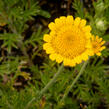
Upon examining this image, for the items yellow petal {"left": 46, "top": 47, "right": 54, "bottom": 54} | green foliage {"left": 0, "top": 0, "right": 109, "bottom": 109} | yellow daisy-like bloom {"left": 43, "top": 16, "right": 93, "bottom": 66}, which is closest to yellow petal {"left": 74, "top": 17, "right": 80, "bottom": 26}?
yellow daisy-like bloom {"left": 43, "top": 16, "right": 93, "bottom": 66}

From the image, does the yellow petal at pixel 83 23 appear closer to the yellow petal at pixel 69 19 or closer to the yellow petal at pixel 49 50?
the yellow petal at pixel 69 19

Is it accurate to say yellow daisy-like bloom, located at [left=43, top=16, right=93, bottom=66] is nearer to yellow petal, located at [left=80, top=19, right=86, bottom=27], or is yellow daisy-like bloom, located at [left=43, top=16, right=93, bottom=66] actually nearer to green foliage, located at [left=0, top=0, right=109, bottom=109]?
yellow petal, located at [left=80, top=19, right=86, bottom=27]

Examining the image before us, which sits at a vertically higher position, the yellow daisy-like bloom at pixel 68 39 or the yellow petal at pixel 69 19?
the yellow petal at pixel 69 19

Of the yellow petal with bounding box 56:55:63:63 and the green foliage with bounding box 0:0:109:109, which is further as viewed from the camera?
the green foliage with bounding box 0:0:109:109

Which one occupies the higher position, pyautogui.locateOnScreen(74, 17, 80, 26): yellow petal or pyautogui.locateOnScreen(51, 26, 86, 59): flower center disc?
pyautogui.locateOnScreen(74, 17, 80, 26): yellow petal

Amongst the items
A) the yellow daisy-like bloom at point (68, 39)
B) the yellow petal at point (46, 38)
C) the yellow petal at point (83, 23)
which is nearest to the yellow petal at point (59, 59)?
the yellow daisy-like bloom at point (68, 39)

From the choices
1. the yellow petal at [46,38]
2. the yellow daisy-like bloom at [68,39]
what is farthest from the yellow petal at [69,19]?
the yellow petal at [46,38]

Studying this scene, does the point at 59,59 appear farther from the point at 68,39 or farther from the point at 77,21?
the point at 77,21

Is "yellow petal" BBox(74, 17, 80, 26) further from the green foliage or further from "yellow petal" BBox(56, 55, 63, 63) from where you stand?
"yellow petal" BBox(56, 55, 63, 63)

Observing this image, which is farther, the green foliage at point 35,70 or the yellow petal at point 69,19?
the green foliage at point 35,70
